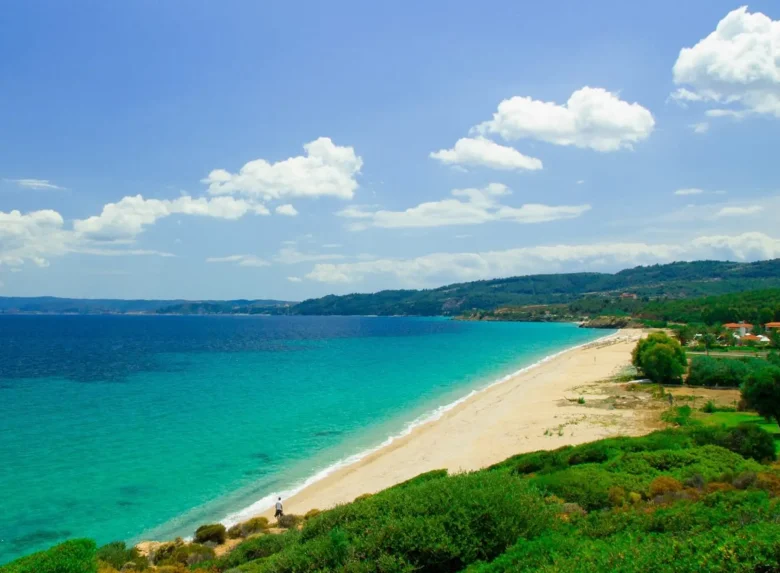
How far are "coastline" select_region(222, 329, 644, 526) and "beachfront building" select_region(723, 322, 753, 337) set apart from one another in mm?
56575

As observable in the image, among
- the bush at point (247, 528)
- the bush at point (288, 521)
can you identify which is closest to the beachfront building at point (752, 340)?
the bush at point (288, 521)

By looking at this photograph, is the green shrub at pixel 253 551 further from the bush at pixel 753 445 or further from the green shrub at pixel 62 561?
the bush at pixel 753 445

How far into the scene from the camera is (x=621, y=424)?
35375 mm

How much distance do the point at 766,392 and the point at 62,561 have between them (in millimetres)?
32784

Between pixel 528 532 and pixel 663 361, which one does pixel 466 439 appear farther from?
pixel 663 361

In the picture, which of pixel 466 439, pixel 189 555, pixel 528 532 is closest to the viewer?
pixel 528 532

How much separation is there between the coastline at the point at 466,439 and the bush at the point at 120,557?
5418 mm

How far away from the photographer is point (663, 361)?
53250mm

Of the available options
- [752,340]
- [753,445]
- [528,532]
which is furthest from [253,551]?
[752,340]

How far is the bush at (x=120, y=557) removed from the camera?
16750 millimetres

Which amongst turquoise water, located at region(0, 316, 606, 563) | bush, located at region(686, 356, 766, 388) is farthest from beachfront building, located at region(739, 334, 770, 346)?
bush, located at region(686, 356, 766, 388)

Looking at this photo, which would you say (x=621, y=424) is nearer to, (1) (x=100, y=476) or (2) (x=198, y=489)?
(2) (x=198, y=489)

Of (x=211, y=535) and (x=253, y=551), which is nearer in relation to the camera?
(x=253, y=551)

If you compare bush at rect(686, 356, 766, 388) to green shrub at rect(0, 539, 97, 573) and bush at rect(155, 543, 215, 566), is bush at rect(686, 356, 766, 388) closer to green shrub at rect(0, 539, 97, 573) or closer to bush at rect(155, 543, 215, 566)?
bush at rect(155, 543, 215, 566)
